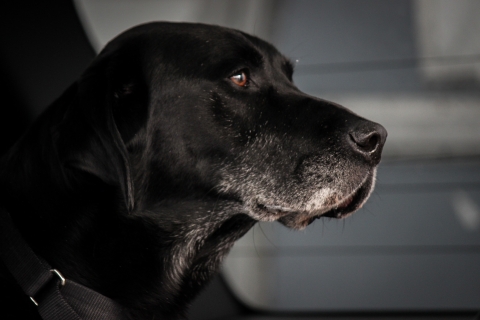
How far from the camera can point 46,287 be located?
3.34 feet

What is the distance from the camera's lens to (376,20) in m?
2.44

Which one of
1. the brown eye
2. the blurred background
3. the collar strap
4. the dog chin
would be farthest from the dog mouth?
the blurred background

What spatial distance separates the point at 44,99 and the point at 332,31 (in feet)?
4.75

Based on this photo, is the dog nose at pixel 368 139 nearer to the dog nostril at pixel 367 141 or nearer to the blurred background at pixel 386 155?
the dog nostril at pixel 367 141

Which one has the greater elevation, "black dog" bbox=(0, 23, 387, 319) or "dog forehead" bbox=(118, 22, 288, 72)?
"dog forehead" bbox=(118, 22, 288, 72)

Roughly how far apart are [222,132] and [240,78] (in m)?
0.14

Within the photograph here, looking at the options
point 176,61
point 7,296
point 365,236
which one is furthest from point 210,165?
point 365,236

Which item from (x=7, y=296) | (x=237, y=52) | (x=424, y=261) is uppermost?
(x=237, y=52)

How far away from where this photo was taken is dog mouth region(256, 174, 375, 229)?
1.14 metres

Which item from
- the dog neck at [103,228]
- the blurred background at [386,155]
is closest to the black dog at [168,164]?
the dog neck at [103,228]

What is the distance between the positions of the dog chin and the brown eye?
284 mm

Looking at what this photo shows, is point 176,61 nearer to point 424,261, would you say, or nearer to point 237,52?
point 237,52

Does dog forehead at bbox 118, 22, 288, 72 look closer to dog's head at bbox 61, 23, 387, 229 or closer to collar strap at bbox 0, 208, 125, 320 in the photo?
dog's head at bbox 61, 23, 387, 229

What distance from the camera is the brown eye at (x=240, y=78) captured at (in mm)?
1203
